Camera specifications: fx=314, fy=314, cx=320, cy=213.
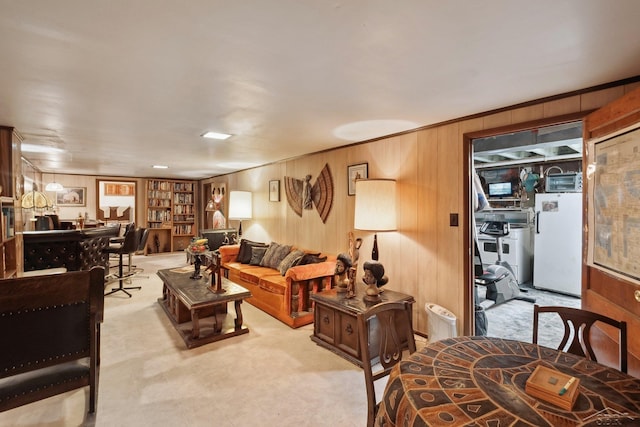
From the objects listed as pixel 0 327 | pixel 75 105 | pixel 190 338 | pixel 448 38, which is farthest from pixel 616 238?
pixel 75 105

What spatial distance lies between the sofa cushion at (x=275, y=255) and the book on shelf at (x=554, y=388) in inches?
149

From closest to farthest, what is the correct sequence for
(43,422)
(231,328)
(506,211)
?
(43,422), (231,328), (506,211)

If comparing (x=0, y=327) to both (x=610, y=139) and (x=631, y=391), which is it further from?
(x=610, y=139)

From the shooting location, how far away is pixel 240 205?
20.1ft

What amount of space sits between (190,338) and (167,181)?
268 inches

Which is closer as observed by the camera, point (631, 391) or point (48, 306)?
point (631, 391)

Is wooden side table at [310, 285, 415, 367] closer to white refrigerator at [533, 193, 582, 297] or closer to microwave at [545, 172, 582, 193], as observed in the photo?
white refrigerator at [533, 193, 582, 297]

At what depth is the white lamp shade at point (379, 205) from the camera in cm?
312

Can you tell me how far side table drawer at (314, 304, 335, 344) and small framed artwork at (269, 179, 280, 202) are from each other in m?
2.76

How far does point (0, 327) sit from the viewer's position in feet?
4.67

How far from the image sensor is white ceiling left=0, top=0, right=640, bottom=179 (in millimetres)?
1323

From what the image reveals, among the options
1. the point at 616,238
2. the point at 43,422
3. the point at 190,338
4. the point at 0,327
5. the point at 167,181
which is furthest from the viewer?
the point at 167,181

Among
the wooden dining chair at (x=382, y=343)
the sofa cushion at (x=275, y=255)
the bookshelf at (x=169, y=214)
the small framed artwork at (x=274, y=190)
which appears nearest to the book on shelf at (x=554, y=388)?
the wooden dining chair at (x=382, y=343)

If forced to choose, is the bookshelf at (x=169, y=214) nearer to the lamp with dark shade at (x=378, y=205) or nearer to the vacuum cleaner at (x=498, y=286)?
the lamp with dark shade at (x=378, y=205)
